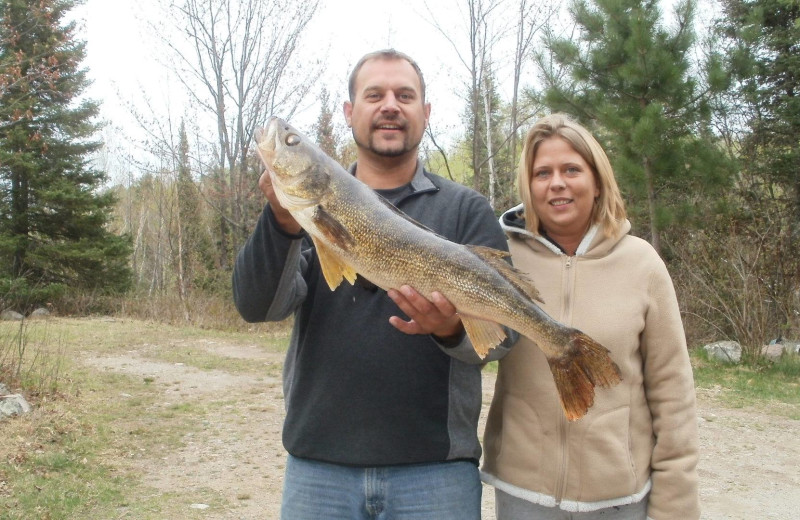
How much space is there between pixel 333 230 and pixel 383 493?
1063 mm

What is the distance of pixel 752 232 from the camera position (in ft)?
47.0

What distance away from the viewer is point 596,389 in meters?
2.81

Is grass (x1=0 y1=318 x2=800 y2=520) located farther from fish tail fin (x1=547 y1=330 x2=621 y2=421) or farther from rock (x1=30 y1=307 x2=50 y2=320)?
rock (x1=30 y1=307 x2=50 y2=320)

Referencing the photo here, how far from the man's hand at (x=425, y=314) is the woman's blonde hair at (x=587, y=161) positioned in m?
0.76

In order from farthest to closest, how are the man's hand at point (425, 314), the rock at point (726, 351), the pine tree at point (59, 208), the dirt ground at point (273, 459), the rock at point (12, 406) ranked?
the pine tree at point (59, 208) < the rock at point (726, 351) < the rock at point (12, 406) < the dirt ground at point (273, 459) < the man's hand at point (425, 314)

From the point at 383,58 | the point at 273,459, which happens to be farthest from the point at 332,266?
the point at 273,459

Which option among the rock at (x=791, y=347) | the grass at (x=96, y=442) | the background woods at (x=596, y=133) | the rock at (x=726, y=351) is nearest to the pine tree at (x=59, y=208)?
the background woods at (x=596, y=133)

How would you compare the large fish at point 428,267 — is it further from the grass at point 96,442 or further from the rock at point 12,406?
the rock at point 12,406

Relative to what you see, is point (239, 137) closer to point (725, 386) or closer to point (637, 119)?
point (637, 119)

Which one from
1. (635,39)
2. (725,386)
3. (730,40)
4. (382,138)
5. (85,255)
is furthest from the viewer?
(85,255)

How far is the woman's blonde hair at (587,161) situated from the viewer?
300cm

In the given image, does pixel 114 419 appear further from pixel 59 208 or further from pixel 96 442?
pixel 59 208

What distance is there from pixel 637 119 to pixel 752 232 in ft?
12.2

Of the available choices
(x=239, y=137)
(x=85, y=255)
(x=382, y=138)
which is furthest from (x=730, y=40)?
(x=85, y=255)
